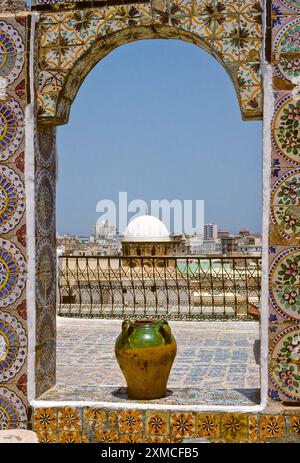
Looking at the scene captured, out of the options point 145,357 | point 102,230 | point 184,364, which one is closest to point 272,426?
point 145,357

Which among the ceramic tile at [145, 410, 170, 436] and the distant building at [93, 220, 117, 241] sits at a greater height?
the ceramic tile at [145, 410, 170, 436]

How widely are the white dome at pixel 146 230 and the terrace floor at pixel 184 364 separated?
28.3 feet

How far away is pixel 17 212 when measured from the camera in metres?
4.61

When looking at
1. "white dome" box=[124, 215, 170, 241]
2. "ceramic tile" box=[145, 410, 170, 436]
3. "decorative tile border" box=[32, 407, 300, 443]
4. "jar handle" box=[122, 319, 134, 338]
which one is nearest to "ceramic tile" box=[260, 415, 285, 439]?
"decorative tile border" box=[32, 407, 300, 443]

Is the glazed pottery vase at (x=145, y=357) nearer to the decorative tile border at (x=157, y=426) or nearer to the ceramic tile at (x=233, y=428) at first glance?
the decorative tile border at (x=157, y=426)

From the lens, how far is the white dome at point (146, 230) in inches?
730

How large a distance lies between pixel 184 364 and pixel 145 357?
94.7 inches

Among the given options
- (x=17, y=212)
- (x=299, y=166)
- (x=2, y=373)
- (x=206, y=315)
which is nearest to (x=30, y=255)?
(x=17, y=212)

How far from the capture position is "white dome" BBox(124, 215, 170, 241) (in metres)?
18.5

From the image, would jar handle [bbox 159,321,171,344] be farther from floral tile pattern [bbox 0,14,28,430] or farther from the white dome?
the white dome

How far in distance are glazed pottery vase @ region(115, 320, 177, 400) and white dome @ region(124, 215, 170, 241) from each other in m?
13.6

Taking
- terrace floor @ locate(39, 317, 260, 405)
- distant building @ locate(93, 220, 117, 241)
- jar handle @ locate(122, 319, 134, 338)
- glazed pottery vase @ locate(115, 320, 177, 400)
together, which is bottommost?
distant building @ locate(93, 220, 117, 241)

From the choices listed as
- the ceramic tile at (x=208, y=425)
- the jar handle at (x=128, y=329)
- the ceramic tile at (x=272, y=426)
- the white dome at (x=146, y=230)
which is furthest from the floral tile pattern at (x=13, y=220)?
the white dome at (x=146, y=230)

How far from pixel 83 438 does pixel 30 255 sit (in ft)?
4.19
